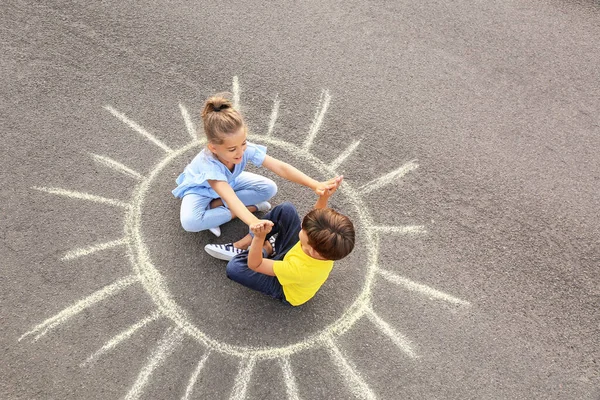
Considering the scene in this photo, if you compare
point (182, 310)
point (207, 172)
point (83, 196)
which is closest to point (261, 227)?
point (207, 172)

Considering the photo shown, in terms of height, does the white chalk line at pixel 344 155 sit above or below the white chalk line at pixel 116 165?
above

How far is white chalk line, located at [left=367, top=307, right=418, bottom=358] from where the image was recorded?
3709 millimetres

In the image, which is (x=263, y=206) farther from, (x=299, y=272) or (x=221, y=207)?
(x=299, y=272)

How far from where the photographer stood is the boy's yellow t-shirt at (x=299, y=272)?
3340 millimetres

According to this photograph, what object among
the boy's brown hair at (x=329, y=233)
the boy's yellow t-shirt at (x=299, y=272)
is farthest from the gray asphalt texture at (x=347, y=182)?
the boy's brown hair at (x=329, y=233)

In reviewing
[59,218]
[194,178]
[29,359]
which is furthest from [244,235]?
[29,359]

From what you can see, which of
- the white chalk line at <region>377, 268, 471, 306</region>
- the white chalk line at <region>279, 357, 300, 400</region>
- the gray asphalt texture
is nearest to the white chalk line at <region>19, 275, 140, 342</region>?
the gray asphalt texture

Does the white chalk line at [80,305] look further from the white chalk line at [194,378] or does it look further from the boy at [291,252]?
the white chalk line at [194,378]

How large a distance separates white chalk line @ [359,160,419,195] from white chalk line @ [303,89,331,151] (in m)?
0.69

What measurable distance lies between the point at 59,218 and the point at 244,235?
59.8 inches

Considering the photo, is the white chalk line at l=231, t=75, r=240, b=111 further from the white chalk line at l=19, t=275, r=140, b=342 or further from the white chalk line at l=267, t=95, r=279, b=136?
the white chalk line at l=19, t=275, r=140, b=342

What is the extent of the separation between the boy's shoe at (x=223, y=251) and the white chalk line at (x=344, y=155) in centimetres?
128

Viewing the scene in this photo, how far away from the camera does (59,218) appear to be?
4.12 metres

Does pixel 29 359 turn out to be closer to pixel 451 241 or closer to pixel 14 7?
pixel 451 241
